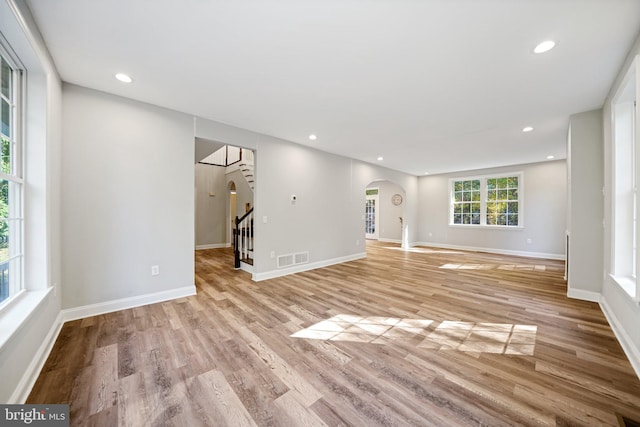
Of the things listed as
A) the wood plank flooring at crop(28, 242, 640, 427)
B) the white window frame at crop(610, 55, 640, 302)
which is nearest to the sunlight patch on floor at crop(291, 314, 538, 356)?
the wood plank flooring at crop(28, 242, 640, 427)

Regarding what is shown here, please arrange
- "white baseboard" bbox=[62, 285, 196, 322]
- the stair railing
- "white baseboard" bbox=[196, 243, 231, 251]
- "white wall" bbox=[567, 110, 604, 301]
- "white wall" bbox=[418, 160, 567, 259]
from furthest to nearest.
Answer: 1. "white baseboard" bbox=[196, 243, 231, 251]
2. "white wall" bbox=[418, 160, 567, 259]
3. the stair railing
4. "white wall" bbox=[567, 110, 604, 301]
5. "white baseboard" bbox=[62, 285, 196, 322]

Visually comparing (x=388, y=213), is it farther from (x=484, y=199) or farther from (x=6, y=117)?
(x=6, y=117)

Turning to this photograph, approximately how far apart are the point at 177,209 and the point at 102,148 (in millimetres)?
1041

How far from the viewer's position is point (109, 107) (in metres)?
2.80

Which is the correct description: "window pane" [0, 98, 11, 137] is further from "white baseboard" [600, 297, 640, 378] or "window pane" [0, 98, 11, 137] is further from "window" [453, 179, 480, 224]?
"window" [453, 179, 480, 224]

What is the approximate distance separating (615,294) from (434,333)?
199 cm

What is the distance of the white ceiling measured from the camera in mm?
1639

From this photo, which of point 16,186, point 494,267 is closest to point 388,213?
point 494,267

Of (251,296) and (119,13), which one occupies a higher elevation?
(119,13)

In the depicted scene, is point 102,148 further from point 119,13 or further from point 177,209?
point 119,13

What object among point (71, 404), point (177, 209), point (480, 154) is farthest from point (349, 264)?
point (71, 404)

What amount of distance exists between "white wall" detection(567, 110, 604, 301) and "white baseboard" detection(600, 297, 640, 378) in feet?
1.53

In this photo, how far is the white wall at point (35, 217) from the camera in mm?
1466

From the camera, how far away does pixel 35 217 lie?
1.96 metres
